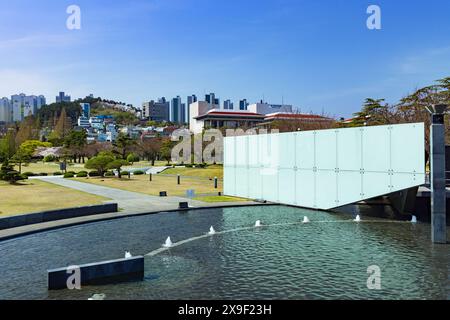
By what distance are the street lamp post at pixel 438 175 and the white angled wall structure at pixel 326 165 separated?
85.3 inches

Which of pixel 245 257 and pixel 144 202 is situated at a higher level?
pixel 144 202

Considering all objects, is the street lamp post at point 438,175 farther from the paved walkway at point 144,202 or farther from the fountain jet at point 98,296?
the paved walkway at point 144,202

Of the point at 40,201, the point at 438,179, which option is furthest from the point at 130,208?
the point at 438,179

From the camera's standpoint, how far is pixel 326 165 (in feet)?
87.4

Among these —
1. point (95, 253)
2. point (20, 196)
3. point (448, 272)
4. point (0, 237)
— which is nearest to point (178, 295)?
point (95, 253)

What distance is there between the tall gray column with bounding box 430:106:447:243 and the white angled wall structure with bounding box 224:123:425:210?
2181 mm

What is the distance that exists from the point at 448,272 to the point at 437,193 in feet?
17.1

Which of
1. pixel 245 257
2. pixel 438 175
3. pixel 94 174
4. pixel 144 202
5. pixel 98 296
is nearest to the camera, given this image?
pixel 98 296

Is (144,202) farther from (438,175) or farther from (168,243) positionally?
(438,175)

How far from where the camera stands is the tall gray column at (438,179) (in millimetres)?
17406

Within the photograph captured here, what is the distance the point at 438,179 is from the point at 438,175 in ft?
0.60

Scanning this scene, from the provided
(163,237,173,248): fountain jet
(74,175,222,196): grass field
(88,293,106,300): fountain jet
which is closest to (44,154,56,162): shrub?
(74,175,222,196): grass field

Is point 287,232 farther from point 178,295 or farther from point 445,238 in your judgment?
point 178,295

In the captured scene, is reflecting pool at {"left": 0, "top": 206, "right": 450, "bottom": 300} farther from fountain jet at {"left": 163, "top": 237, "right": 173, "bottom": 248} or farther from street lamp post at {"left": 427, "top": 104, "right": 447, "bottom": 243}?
street lamp post at {"left": 427, "top": 104, "right": 447, "bottom": 243}
